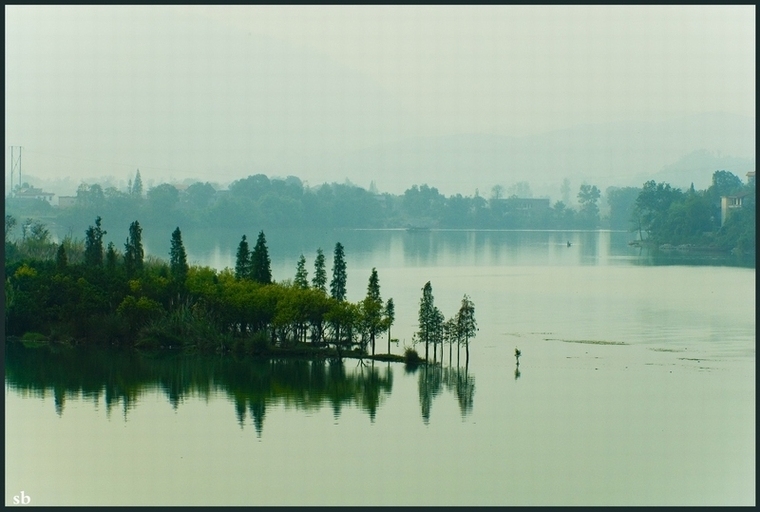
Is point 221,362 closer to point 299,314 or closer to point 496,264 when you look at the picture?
point 299,314

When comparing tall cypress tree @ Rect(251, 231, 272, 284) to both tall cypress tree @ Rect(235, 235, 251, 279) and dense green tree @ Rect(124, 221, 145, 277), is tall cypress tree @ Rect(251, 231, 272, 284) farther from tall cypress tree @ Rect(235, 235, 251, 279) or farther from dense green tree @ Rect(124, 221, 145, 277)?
dense green tree @ Rect(124, 221, 145, 277)

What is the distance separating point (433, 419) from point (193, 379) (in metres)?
3.80

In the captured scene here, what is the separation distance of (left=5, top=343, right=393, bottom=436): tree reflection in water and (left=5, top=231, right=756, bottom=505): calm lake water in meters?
0.04

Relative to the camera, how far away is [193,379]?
16.2 meters

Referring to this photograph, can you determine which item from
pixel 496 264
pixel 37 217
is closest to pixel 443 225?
pixel 37 217

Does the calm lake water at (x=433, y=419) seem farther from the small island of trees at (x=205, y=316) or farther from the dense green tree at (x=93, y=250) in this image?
the dense green tree at (x=93, y=250)

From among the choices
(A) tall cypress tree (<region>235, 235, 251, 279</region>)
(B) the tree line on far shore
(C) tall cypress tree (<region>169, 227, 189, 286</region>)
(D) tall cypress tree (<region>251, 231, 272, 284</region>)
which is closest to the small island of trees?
(C) tall cypress tree (<region>169, 227, 189, 286</region>)

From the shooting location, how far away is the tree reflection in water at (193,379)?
15.0 m

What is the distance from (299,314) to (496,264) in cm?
2056

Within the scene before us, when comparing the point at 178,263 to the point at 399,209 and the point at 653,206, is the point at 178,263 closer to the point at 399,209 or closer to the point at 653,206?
the point at 653,206

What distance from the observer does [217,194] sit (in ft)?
241

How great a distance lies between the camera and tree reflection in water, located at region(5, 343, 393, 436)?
15.0m

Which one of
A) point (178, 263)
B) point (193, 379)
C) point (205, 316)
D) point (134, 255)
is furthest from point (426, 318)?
point (134, 255)

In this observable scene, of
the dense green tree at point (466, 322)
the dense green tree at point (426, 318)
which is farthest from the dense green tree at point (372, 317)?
the dense green tree at point (466, 322)
